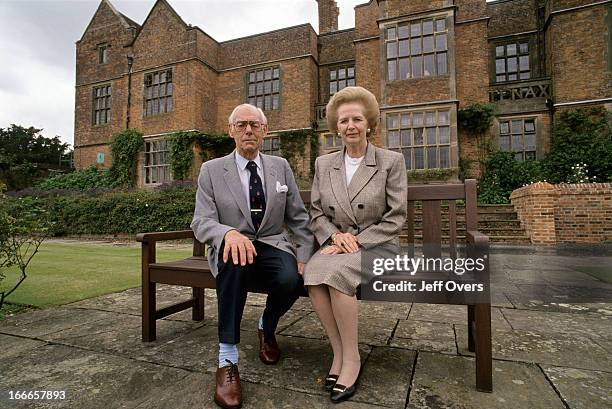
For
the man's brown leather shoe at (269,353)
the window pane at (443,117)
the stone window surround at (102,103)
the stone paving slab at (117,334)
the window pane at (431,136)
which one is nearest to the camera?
the man's brown leather shoe at (269,353)

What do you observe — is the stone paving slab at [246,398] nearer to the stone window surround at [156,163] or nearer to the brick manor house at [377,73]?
the brick manor house at [377,73]

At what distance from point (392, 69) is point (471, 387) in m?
13.3

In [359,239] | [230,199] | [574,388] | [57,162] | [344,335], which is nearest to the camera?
[574,388]

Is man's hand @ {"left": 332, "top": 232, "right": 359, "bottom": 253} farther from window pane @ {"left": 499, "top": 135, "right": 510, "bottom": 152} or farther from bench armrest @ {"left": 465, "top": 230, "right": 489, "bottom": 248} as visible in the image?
window pane @ {"left": 499, "top": 135, "right": 510, "bottom": 152}

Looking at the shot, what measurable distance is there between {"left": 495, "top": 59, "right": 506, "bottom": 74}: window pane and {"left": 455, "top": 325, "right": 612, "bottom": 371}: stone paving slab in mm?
15170

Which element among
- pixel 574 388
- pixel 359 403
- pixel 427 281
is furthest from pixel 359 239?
pixel 574 388

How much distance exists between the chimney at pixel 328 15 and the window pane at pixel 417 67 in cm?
685

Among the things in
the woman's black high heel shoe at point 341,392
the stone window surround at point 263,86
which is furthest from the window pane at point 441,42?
the woman's black high heel shoe at point 341,392

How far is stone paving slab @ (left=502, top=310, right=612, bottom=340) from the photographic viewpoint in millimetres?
2438

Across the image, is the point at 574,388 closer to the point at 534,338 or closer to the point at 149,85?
the point at 534,338

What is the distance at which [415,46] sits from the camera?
42.2ft

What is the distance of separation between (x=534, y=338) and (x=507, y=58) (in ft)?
51.1

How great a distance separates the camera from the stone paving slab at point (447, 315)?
269 centimetres

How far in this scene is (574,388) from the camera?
5.34 ft
